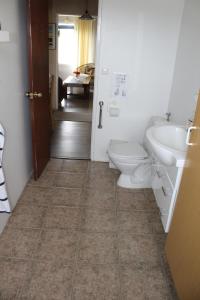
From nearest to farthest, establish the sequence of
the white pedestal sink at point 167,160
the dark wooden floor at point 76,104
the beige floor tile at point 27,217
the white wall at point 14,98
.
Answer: the white pedestal sink at point 167,160
the white wall at point 14,98
the beige floor tile at point 27,217
the dark wooden floor at point 76,104

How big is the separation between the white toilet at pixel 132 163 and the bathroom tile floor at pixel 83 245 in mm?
104

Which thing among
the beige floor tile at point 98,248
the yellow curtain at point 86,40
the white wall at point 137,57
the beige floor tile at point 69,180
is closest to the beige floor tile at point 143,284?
the beige floor tile at point 98,248

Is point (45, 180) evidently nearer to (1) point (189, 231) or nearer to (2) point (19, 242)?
(2) point (19, 242)

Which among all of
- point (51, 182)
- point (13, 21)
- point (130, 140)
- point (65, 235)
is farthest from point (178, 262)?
point (13, 21)

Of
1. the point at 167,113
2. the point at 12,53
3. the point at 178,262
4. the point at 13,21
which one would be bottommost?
the point at 178,262

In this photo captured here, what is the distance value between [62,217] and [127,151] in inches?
38.5

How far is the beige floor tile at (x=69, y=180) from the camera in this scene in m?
2.77

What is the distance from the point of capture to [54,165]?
3.16 metres

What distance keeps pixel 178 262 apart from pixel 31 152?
1.93m

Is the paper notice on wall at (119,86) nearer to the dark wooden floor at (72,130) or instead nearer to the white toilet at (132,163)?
the white toilet at (132,163)

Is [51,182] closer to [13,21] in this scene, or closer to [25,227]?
[25,227]

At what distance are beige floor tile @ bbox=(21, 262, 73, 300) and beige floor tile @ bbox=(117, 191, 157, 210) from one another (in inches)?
35.4

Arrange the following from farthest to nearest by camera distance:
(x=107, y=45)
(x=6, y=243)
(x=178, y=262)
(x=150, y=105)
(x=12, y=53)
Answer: (x=150, y=105), (x=107, y=45), (x=12, y=53), (x=6, y=243), (x=178, y=262)

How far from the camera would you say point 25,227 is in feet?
6.97
